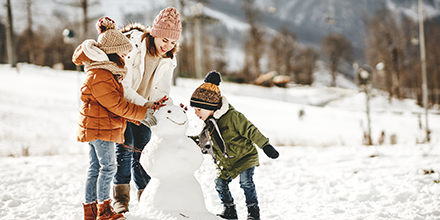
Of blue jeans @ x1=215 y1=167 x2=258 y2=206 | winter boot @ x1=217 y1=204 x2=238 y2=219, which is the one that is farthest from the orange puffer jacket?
winter boot @ x1=217 y1=204 x2=238 y2=219

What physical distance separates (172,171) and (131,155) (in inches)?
30.1

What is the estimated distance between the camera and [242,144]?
272 centimetres

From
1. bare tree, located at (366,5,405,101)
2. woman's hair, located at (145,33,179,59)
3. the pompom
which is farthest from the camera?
bare tree, located at (366,5,405,101)

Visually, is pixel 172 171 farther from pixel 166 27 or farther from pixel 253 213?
pixel 166 27

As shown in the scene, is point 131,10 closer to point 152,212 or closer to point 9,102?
point 9,102

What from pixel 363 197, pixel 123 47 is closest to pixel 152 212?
pixel 123 47

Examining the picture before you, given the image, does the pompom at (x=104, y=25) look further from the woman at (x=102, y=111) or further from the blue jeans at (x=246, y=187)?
the blue jeans at (x=246, y=187)

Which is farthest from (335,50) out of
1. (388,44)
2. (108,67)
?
(108,67)

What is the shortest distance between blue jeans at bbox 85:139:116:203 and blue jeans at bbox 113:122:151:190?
0.21 meters

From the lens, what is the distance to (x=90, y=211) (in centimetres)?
246

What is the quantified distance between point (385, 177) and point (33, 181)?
4.89 metres

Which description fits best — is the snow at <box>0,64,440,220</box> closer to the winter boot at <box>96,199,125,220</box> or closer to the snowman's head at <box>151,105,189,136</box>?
the winter boot at <box>96,199,125,220</box>

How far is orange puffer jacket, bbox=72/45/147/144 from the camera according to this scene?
7.65 ft

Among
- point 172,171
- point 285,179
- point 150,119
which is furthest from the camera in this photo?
point 285,179
